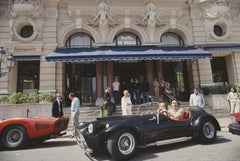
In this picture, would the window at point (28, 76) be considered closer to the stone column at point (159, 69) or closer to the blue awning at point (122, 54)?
the blue awning at point (122, 54)

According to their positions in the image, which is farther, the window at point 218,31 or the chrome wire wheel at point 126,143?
the window at point 218,31

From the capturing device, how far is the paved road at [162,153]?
15.0 feet

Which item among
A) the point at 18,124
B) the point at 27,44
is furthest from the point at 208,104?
the point at 27,44

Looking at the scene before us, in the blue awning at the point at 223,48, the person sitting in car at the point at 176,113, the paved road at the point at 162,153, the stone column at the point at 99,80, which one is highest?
the blue awning at the point at 223,48

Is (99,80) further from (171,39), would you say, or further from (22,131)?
(22,131)

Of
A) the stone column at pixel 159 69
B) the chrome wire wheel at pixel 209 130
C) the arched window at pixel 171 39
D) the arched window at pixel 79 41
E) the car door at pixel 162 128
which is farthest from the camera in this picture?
the arched window at pixel 171 39

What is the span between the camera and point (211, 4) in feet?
49.9

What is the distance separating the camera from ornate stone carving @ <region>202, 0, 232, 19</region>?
592 inches

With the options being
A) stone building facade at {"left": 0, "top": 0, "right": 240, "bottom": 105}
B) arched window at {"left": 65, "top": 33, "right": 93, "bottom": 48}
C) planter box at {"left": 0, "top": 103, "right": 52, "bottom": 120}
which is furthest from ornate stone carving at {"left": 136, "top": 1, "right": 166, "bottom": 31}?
planter box at {"left": 0, "top": 103, "right": 52, "bottom": 120}

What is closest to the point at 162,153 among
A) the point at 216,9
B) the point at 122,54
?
the point at 122,54

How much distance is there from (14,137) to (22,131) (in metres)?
0.38

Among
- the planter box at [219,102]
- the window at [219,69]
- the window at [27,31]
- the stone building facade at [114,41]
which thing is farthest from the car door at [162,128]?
the window at [27,31]

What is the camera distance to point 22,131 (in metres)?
6.01

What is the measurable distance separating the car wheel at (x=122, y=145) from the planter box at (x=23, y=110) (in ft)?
22.6
